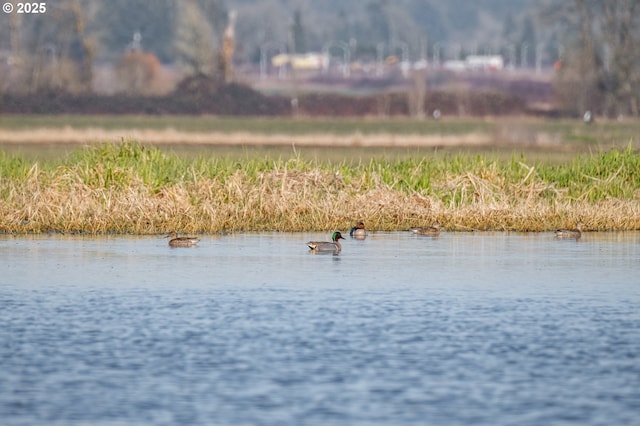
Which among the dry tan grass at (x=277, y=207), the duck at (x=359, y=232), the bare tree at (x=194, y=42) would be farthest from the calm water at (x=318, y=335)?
the bare tree at (x=194, y=42)

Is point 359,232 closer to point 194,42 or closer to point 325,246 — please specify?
point 325,246

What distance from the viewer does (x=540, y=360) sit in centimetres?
1406

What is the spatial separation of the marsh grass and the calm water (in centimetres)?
203

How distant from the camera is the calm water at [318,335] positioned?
1219cm

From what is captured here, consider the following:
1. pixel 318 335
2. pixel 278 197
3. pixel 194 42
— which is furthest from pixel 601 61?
pixel 318 335

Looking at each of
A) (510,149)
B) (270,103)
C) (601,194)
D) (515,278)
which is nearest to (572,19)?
(270,103)

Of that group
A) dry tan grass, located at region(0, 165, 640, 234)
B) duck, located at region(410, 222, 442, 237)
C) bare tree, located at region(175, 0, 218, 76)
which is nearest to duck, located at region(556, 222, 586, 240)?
dry tan grass, located at region(0, 165, 640, 234)

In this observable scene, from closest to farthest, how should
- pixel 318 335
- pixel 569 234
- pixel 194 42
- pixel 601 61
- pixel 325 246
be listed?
pixel 318 335 < pixel 325 246 < pixel 569 234 < pixel 601 61 < pixel 194 42

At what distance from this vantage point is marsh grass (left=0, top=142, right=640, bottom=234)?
25391 mm

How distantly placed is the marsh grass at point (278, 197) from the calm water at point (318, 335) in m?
2.03

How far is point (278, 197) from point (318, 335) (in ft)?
36.5

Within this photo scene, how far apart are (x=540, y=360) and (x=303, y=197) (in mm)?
12630

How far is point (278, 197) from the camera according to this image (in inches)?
1035

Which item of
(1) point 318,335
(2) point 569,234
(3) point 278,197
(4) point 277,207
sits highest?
(3) point 278,197
